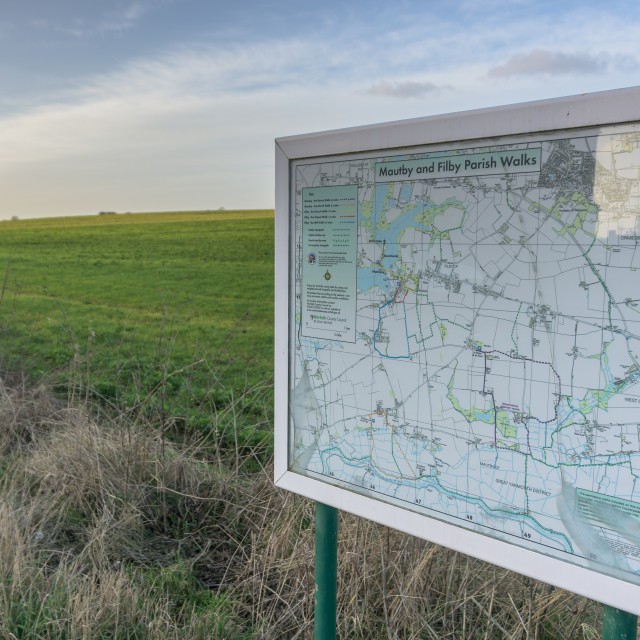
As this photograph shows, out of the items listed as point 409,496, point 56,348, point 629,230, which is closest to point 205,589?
point 409,496

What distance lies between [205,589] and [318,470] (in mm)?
1472

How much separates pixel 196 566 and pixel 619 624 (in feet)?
7.95

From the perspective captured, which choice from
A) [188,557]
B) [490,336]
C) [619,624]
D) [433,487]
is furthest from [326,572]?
[188,557]

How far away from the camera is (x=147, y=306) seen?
1486cm

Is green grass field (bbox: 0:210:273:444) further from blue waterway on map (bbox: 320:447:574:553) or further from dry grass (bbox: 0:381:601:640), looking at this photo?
blue waterway on map (bbox: 320:447:574:553)

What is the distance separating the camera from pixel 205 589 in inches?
144

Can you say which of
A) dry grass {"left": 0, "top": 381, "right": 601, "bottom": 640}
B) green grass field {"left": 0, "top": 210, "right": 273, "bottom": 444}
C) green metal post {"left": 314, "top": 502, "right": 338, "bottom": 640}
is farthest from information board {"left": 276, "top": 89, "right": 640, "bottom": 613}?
green grass field {"left": 0, "top": 210, "right": 273, "bottom": 444}

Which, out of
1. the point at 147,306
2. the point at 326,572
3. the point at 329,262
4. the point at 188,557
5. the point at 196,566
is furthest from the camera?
the point at 147,306

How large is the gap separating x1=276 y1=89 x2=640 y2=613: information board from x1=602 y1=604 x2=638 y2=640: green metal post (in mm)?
204

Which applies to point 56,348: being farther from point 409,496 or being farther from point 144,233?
point 144,233

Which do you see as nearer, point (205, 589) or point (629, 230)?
point (629, 230)

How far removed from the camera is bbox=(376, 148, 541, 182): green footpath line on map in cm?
197

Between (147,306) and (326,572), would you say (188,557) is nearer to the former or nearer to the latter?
(326,572)

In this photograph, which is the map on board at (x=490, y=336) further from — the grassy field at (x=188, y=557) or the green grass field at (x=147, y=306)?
the green grass field at (x=147, y=306)
